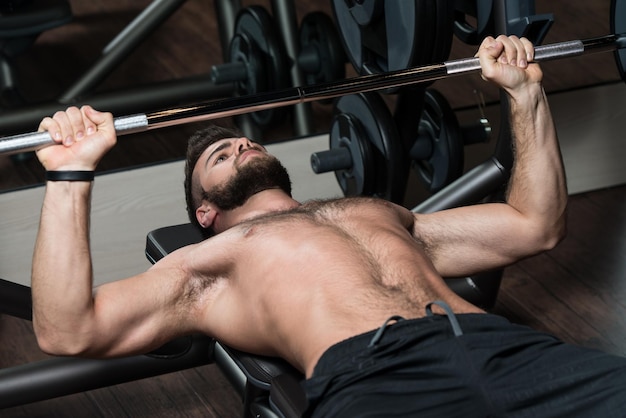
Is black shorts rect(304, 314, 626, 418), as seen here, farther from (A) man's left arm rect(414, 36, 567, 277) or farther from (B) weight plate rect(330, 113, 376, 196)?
(B) weight plate rect(330, 113, 376, 196)

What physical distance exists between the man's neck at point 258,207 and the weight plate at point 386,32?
0.45 meters

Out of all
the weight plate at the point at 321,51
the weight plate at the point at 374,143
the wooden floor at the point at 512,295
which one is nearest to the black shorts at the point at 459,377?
the wooden floor at the point at 512,295

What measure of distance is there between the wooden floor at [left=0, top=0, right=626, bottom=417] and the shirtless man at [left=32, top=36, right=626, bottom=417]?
43 centimetres

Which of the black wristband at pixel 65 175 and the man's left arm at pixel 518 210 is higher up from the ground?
the black wristband at pixel 65 175

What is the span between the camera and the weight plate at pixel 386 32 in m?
2.22

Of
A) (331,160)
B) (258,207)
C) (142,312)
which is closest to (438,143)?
(331,160)

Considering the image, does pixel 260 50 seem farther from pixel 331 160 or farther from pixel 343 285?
pixel 343 285

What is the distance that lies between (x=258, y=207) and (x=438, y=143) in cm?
63

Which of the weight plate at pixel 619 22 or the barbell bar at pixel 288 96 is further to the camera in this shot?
the weight plate at pixel 619 22

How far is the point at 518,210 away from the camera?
2041 millimetres

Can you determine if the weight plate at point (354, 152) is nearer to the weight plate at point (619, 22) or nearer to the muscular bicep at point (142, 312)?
the weight plate at point (619, 22)

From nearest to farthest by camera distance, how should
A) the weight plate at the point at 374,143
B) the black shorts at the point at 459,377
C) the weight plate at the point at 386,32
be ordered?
1. the black shorts at the point at 459,377
2. the weight plate at the point at 386,32
3. the weight plate at the point at 374,143

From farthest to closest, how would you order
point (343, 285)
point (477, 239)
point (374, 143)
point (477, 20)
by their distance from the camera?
point (374, 143)
point (477, 20)
point (477, 239)
point (343, 285)

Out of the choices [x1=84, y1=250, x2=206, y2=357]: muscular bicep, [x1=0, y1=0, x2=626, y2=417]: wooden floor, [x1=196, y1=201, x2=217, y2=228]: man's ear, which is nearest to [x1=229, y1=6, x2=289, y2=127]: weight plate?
[x1=0, y1=0, x2=626, y2=417]: wooden floor
